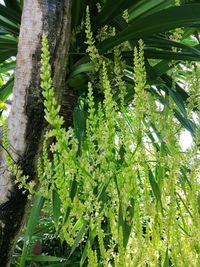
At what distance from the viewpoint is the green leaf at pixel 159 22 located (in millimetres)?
804

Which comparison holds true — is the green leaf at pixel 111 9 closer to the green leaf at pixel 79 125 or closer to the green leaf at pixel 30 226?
the green leaf at pixel 79 125

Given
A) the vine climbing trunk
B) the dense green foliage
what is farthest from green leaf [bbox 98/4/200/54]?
the vine climbing trunk

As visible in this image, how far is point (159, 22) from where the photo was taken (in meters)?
0.88

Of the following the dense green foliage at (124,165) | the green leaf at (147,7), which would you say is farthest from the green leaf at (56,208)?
the green leaf at (147,7)

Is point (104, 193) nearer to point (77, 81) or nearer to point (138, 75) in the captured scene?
point (138, 75)

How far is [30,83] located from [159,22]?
315 millimetres

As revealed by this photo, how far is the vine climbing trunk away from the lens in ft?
2.80

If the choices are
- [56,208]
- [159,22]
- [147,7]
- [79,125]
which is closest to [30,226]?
[56,208]

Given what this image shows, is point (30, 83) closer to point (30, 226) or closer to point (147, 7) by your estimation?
point (30, 226)

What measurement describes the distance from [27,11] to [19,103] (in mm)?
201

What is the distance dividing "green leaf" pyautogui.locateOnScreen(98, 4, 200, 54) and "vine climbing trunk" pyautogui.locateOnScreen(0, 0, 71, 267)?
13 cm

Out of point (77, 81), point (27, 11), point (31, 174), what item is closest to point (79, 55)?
point (77, 81)

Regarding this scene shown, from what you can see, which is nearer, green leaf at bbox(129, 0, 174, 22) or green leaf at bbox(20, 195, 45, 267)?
green leaf at bbox(20, 195, 45, 267)

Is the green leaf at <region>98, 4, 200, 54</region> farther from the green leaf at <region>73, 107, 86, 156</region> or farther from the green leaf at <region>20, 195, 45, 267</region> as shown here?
the green leaf at <region>20, 195, 45, 267</region>
